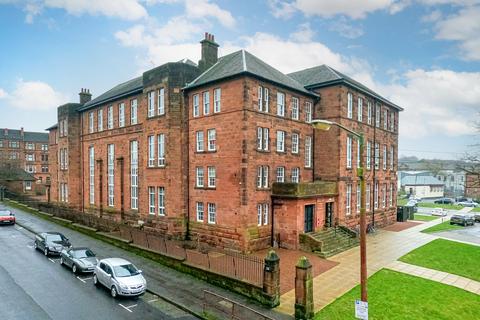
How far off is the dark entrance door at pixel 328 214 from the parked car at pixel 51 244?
21343 millimetres

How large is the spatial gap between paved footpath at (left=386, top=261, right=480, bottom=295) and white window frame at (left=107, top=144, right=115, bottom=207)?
30588 millimetres

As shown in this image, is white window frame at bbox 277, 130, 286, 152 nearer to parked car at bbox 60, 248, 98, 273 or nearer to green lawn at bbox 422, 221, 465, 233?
parked car at bbox 60, 248, 98, 273

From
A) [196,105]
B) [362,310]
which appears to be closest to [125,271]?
[362,310]

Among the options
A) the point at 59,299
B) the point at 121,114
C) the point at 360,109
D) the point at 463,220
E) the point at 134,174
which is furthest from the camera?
the point at 463,220

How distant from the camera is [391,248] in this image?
87.5 feet

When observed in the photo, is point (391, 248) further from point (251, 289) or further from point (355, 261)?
point (251, 289)

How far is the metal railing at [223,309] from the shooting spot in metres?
13.6

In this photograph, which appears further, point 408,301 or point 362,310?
point 408,301

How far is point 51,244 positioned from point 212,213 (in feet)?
40.0

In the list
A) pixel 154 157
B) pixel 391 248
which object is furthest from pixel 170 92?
pixel 391 248

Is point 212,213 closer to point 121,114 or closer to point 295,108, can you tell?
point 295,108

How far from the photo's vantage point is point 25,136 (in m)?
99.4

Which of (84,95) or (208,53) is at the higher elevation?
(208,53)

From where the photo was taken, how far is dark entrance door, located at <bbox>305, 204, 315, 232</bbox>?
86.2 feet
